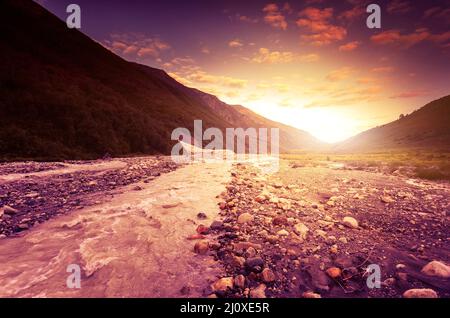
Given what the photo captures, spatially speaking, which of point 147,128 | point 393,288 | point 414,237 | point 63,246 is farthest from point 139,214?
point 147,128

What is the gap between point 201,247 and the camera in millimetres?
5426

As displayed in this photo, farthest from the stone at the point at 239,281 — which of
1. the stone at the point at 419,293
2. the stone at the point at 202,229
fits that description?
the stone at the point at 419,293

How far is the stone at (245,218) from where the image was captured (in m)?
7.04

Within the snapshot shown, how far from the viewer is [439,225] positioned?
783cm

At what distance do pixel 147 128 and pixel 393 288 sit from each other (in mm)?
39127

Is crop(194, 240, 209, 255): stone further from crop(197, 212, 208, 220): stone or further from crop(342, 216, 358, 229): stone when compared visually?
crop(342, 216, 358, 229): stone

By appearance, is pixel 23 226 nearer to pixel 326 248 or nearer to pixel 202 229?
pixel 202 229

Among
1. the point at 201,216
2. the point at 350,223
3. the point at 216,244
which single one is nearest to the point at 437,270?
the point at 350,223

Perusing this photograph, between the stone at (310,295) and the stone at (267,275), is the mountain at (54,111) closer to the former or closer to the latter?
the stone at (267,275)

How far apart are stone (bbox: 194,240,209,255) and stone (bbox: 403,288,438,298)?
4.00 m

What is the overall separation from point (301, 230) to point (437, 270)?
294 cm

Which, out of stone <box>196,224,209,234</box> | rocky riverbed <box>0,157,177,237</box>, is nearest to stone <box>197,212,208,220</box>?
stone <box>196,224,209,234</box>
